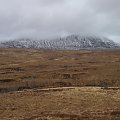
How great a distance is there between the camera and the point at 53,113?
30281mm

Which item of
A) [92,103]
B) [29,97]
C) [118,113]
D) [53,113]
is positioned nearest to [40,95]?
[29,97]

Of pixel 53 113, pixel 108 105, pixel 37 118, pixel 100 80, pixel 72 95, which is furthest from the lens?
pixel 100 80

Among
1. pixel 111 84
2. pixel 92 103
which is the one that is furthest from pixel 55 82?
pixel 92 103

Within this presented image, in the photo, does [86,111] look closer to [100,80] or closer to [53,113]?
[53,113]

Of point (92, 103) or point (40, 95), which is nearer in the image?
point (92, 103)

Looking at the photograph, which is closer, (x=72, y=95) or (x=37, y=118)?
(x=37, y=118)

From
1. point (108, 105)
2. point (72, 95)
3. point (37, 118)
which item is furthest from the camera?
point (72, 95)

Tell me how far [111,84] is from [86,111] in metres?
25.6

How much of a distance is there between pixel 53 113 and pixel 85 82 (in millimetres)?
28139

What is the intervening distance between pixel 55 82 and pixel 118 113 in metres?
30.0

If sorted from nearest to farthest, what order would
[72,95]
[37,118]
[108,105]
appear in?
[37,118] < [108,105] < [72,95]

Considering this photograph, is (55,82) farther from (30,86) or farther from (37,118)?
(37,118)

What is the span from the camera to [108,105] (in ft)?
110

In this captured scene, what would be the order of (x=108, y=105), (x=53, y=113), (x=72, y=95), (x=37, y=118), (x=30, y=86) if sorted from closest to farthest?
(x=37, y=118) < (x=53, y=113) < (x=108, y=105) < (x=72, y=95) < (x=30, y=86)
